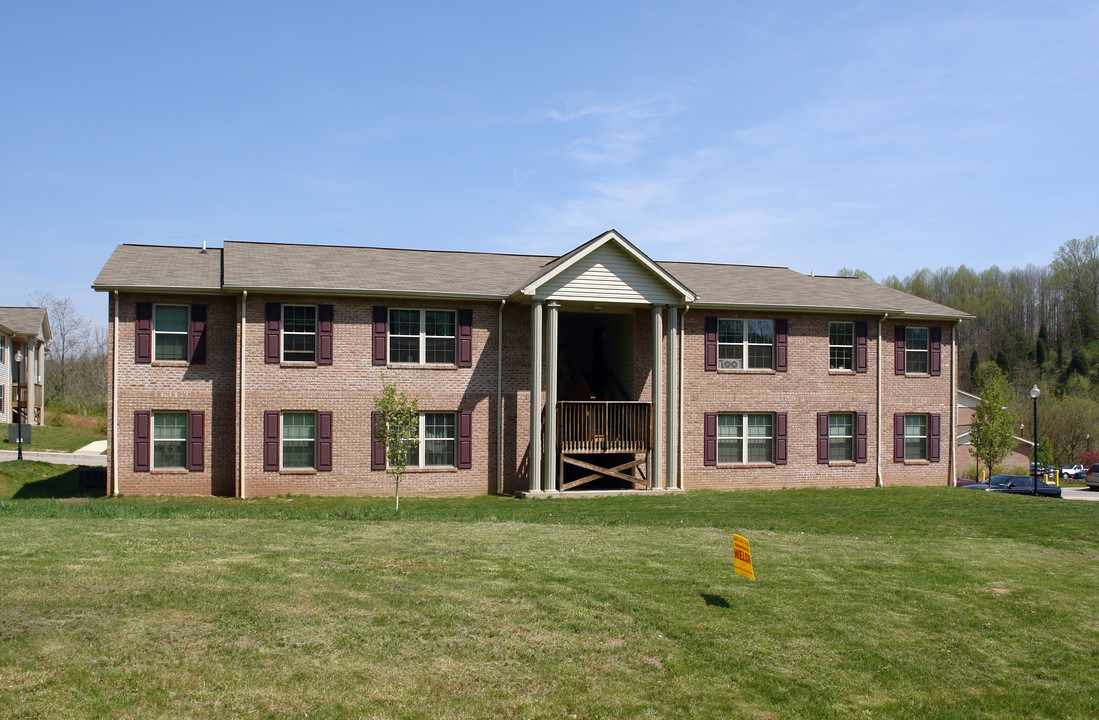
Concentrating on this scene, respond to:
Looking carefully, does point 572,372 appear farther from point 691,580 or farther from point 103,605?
point 103,605

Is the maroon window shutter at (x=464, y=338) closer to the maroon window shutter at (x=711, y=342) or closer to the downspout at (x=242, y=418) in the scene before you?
the downspout at (x=242, y=418)

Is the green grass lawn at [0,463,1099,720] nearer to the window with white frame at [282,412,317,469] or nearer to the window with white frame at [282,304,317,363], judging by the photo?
the window with white frame at [282,412,317,469]

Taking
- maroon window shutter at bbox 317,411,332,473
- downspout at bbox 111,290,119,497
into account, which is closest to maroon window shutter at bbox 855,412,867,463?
maroon window shutter at bbox 317,411,332,473

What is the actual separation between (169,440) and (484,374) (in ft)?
26.7

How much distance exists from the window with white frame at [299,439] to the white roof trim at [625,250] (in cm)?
647

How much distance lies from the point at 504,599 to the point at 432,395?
13814 mm

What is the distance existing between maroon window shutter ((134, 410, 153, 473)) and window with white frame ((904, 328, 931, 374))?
21.7 meters

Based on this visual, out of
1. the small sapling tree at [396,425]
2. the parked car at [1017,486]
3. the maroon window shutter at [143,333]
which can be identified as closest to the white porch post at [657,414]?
the small sapling tree at [396,425]

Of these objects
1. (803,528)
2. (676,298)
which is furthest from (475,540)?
(676,298)

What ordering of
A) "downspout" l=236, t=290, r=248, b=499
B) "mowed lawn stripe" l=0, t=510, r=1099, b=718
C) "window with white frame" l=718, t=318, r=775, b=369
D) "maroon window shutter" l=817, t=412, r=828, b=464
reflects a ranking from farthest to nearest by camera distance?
"maroon window shutter" l=817, t=412, r=828, b=464 → "window with white frame" l=718, t=318, r=775, b=369 → "downspout" l=236, t=290, r=248, b=499 → "mowed lawn stripe" l=0, t=510, r=1099, b=718

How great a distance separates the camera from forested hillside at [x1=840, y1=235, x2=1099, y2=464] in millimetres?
92125

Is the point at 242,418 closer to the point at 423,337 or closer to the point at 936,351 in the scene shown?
the point at 423,337

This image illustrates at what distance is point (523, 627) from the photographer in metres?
7.88

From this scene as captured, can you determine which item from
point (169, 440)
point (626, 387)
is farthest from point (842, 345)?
point (169, 440)
